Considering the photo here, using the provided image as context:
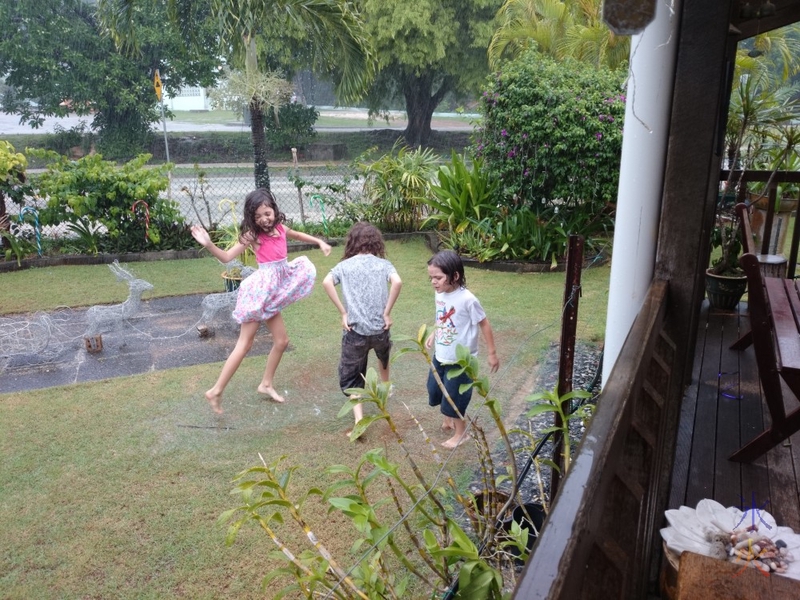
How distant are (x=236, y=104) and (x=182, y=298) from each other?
54.9 feet

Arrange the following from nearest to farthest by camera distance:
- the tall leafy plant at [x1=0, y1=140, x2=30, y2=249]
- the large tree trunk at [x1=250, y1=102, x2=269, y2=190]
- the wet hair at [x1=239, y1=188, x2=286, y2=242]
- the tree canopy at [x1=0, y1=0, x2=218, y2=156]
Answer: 1. the wet hair at [x1=239, y1=188, x2=286, y2=242]
2. the tall leafy plant at [x1=0, y1=140, x2=30, y2=249]
3. the large tree trunk at [x1=250, y1=102, x2=269, y2=190]
4. the tree canopy at [x1=0, y1=0, x2=218, y2=156]

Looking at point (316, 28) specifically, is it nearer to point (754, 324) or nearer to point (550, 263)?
point (550, 263)

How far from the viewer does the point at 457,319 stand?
160 inches

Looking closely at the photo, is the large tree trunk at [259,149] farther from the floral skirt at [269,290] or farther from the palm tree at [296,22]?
the floral skirt at [269,290]

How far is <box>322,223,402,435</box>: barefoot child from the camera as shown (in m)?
4.45

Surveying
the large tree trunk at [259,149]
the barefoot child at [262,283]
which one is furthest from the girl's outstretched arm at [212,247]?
the large tree trunk at [259,149]

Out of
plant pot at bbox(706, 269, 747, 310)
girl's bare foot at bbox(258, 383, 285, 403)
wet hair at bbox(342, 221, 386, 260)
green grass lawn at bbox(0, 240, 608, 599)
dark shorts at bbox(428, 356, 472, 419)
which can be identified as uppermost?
wet hair at bbox(342, 221, 386, 260)

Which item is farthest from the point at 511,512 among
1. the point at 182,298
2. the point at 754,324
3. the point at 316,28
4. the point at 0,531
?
the point at 316,28

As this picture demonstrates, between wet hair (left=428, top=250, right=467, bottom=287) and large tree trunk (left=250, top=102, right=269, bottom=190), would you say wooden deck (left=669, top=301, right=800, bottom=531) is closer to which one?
wet hair (left=428, top=250, right=467, bottom=287)

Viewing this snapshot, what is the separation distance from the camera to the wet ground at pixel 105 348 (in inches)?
231

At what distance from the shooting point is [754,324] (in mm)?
2943

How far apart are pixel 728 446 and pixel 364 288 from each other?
2.27 meters

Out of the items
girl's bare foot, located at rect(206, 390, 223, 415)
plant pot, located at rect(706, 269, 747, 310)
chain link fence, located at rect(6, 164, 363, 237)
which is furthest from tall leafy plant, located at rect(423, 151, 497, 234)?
girl's bare foot, located at rect(206, 390, 223, 415)

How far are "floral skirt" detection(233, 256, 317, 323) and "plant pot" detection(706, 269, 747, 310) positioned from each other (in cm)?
307
